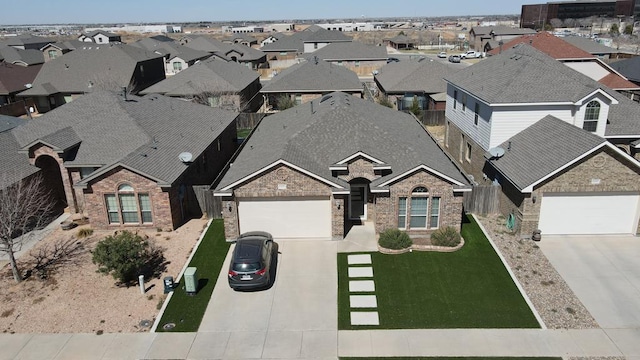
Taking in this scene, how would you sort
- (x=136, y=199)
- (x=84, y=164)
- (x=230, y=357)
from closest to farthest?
(x=230, y=357) → (x=136, y=199) → (x=84, y=164)

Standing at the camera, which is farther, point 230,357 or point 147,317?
point 147,317

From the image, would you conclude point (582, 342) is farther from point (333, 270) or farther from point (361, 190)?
point (361, 190)

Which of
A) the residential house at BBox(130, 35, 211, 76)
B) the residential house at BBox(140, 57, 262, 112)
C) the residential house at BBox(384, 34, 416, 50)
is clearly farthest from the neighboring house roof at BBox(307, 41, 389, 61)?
the residential house at BBox(384, 34, 416, 50)

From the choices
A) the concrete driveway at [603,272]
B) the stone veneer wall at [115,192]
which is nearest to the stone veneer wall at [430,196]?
the concrete driveway at [603,272]

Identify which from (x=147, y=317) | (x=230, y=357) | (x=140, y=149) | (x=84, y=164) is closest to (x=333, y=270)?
(x=230, y=357)

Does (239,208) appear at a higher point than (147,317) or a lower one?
higher

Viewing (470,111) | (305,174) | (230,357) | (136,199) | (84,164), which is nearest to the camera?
(230,357)

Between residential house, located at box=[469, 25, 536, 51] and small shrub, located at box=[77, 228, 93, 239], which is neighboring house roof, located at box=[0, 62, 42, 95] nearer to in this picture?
small shrub, located at box=[77, 228, 93, 239]
